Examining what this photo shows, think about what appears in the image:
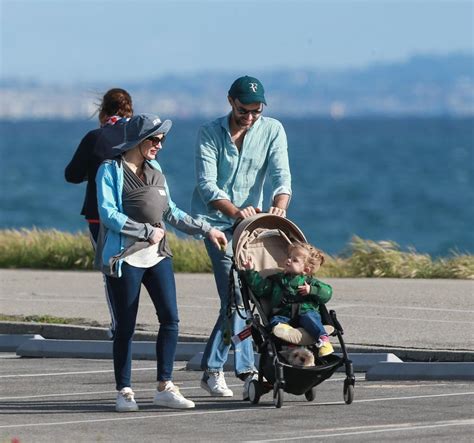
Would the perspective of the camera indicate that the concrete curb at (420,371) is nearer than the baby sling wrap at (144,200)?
No

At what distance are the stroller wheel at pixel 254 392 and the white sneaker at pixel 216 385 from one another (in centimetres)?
34

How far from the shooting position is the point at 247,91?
10.7 meters

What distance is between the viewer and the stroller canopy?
35.0ft

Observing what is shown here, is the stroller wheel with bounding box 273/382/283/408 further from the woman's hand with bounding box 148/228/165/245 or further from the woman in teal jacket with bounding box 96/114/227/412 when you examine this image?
the woman's hand with bounding box 148/228/165/245

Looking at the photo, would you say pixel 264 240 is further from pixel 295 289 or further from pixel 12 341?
pixel 12 341

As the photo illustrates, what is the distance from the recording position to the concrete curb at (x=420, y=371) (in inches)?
450

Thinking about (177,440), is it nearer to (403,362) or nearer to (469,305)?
(403,362)

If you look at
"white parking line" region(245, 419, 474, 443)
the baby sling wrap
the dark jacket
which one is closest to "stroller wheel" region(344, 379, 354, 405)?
"white parking line" region(245, 419, 474, 443)

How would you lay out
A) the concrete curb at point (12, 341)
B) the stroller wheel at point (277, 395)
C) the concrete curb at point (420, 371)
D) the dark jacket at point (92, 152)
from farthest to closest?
the concrete curb at point (12, 341) → the dark jacket at point (92, 152) → the concrete curb at point (420, 371) → the stroller wheel at point (277, 395)

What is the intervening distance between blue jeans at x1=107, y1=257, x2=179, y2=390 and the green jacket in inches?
20.5

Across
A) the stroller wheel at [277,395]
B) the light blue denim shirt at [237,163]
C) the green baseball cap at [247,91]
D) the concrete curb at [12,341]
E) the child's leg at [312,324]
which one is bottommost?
the concrete curb at [12,341]

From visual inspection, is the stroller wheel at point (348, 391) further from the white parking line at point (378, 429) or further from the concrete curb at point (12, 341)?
the concrete curb at point (12, 341)

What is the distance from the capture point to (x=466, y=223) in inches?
2864

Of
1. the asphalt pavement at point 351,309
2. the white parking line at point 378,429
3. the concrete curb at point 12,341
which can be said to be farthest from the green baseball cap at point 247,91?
the concrete curb at point 12,341
